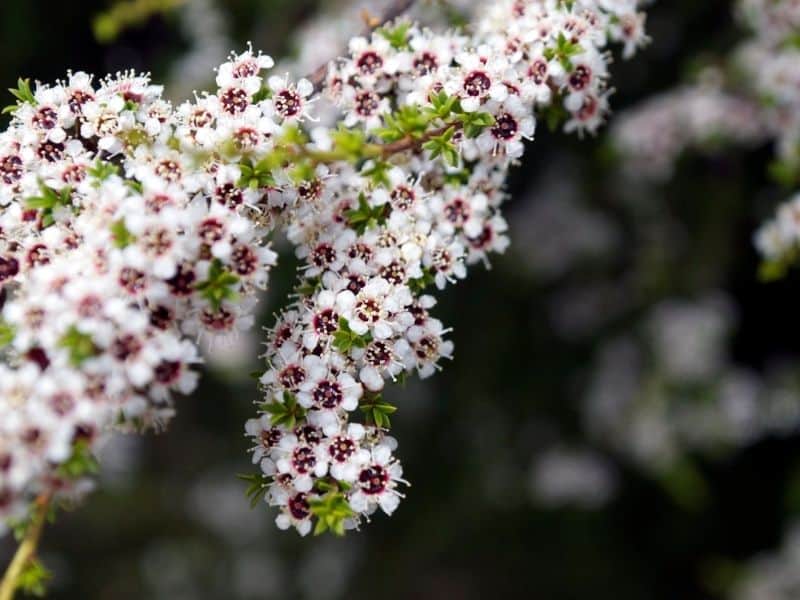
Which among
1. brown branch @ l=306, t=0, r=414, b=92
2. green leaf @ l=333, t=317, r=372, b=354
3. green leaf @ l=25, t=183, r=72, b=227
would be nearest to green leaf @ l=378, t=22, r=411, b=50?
brown branch @ l=306, t=0, r=414, b=92

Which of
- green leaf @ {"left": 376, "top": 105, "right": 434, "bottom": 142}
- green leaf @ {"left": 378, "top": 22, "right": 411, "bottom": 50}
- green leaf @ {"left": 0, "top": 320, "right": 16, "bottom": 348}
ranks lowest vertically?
green leaf @ {"left": 0, "top": 320, "right": 16, "bottom": 348}

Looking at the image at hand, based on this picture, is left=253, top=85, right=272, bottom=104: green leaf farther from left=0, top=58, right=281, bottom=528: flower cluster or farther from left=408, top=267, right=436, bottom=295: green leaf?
left=408, top=267, right=436, bottom=295: green leaf

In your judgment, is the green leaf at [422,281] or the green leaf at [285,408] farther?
the green leaf at [422,281]

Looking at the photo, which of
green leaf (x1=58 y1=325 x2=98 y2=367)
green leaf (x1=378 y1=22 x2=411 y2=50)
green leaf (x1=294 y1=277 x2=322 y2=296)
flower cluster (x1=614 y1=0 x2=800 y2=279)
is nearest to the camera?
green leaf (x1=58 y1=325 x2=98 y2=367)

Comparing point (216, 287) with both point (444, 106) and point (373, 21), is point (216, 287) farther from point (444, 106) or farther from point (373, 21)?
point (373, 21)

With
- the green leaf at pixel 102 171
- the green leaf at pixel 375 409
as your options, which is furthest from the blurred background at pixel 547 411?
the green leaf at pixel 375 409

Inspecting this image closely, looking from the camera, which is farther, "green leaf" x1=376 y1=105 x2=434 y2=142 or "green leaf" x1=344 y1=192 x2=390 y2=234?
"green leaf" x1=344 y1=192 x2=390 y2=234

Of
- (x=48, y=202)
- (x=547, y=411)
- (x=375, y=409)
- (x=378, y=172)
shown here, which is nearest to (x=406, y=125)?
(x=378, y=172)

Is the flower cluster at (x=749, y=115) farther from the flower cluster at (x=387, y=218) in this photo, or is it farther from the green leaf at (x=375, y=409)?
the green leaf at (x=375, y=409)
